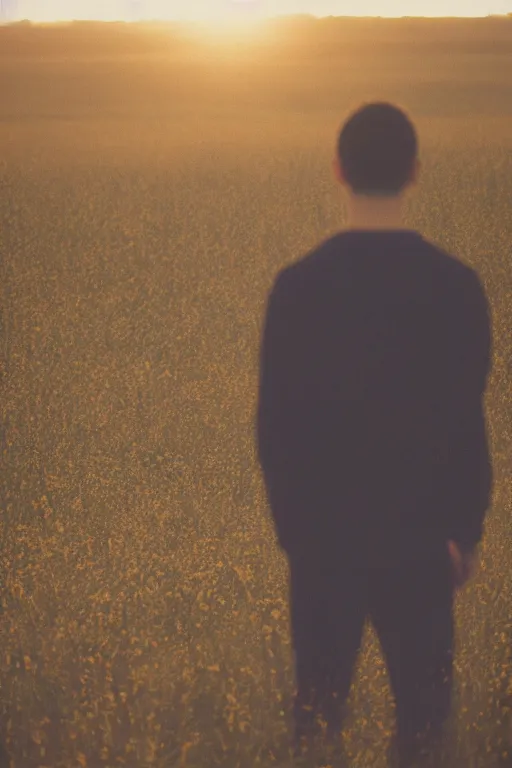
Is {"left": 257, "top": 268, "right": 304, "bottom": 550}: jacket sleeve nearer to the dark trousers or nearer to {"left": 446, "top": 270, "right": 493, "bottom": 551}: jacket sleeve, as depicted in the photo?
the dark trousers

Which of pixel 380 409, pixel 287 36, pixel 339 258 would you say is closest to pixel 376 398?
pixel 380 409

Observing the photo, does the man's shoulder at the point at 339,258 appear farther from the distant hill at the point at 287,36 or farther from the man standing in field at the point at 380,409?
the distant hill at the point at 287,36

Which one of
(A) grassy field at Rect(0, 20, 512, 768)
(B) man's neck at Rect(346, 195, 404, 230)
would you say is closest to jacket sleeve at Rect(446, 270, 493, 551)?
(B) man's neck at Rect(346, 195, 404, 230)

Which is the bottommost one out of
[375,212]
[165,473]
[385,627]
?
[165,473]

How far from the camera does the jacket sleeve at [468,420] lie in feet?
8.20

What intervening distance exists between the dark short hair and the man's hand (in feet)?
2.90

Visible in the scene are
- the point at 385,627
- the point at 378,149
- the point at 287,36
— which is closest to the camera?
the point at 378,149

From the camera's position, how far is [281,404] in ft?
8.42

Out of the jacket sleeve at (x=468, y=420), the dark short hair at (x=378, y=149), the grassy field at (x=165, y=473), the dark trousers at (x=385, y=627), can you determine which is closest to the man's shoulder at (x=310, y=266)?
the dark short hair at (x=378, y=149)

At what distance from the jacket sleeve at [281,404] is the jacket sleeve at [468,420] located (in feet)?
1.23

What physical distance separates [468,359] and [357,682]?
4.96 feet

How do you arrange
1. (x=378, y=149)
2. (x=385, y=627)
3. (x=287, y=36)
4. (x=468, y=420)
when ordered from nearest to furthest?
1. (x=378, y=149)
2. (x=468, y=420)
3. (x=385, y=627)
4. (x=287, y=36)

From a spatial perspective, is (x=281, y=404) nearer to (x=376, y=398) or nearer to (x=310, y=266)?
(x=376, y=398)

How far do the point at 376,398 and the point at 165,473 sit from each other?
3.30 metres
